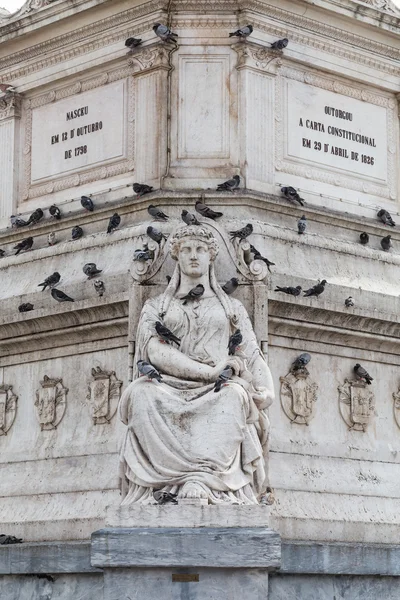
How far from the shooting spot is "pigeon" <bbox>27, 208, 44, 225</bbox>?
21.0 metres

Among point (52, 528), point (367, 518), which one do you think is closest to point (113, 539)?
point (52, 528)

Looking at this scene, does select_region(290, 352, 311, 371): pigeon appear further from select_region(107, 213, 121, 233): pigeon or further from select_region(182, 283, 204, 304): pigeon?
select_region(107, 213, 121, 233): pigeon

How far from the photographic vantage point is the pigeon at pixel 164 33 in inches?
775

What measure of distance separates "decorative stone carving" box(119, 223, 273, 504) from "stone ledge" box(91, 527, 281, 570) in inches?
23.4

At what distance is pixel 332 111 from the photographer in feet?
69.1

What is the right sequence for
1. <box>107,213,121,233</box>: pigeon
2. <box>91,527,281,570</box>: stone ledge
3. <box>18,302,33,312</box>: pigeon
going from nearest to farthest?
<box>91,527,281,570</box>: stone ledge
<box>107,213,121,233</box>: pigeon
<box>18,302,33,312</box>: pigeon

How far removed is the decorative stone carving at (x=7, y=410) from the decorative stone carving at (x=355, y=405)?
4226 millimetres

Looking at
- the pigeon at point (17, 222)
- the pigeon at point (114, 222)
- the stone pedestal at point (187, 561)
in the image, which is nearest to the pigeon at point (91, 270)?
the pigeon at point (114, 222)

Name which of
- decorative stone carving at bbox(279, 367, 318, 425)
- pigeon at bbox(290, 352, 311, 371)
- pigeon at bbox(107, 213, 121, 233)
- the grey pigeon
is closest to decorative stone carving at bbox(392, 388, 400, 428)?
the grey pigeon

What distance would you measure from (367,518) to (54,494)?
380 cm

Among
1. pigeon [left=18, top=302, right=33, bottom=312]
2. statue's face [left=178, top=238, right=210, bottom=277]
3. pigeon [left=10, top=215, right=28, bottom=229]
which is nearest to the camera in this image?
statue's face [left=178, top=238, right=210, bottom=277]

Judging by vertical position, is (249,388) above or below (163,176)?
below

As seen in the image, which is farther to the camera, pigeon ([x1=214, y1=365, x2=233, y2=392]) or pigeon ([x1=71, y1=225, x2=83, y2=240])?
pigeon ([x1=71, y1=225, x2=83, y2=240])

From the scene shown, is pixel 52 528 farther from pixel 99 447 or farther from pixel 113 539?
pixel 113 539
